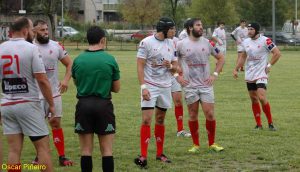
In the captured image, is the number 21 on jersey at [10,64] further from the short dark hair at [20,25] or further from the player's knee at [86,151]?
the player's knee at [86,151]

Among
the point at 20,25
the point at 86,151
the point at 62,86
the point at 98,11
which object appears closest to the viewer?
the point at 20,25

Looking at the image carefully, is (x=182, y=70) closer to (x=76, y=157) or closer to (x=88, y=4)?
(x=76, y=157)

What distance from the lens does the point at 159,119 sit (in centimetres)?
1019

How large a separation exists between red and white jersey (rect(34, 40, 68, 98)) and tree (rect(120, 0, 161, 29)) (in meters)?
66.5

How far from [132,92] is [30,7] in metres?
50.0

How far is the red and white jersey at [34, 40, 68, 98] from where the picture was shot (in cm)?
979

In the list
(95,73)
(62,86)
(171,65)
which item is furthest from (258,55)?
(95,73)

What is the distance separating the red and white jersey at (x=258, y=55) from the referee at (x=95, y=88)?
5743 mm

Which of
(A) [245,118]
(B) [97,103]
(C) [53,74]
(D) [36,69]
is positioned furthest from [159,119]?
(A) [245,118]

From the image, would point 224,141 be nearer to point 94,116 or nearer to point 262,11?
point 94,116

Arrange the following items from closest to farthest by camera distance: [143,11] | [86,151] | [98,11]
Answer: [86,151] → [143,11] → [98,11]

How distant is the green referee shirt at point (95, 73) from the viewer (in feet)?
25.6

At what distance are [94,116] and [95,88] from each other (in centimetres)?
34

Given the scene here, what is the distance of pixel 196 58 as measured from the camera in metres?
10.8
